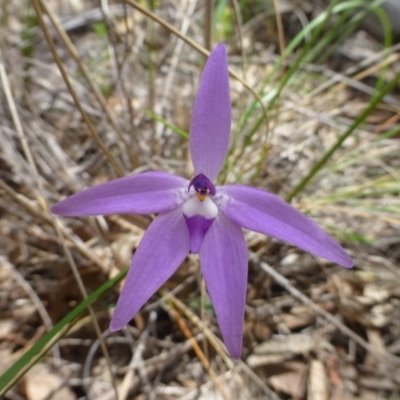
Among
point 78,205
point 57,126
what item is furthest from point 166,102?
point 78,205

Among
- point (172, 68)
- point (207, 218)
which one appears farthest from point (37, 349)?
point (172, 68)

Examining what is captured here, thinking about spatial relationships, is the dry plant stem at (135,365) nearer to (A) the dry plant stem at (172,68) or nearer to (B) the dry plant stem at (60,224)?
(B) the dry plant stem at (60,224)

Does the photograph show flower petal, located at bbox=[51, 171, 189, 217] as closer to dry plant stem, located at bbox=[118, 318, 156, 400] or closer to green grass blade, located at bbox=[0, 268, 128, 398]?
green grass blade, located at bbox=[0, 268, 128, 398]

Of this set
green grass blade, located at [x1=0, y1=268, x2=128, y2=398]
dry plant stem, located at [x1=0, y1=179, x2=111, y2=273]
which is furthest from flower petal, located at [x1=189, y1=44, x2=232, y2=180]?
dry plant stem, located at [x1=0, y1=179, x2=111, y2=273]

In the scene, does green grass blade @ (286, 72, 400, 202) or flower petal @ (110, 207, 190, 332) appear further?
green grass blade @ (286, 72, 400, 202)

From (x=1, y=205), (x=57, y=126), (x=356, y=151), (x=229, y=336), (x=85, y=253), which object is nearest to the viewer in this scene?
(x=229, y=336)

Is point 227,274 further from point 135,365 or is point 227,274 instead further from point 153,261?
point 135,365

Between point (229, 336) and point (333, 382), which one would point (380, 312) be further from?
point (229, 336)
